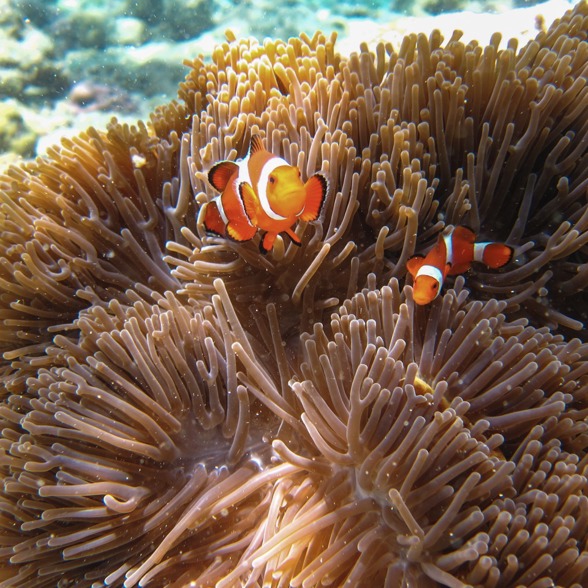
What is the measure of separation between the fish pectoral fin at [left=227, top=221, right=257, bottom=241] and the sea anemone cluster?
165 mm

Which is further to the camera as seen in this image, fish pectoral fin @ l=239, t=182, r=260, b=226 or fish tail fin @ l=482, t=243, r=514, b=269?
fish tail fin @ l=482, t=243, r=514, b=269

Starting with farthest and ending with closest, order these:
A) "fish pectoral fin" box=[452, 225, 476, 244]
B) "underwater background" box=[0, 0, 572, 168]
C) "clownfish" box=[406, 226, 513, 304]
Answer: "underwater background" box=[0, 0, 572, 168] → "fish pectoral fin" box=[452, 225, 476, 244] → "clownfish" box=[406, 226, 513, 304]

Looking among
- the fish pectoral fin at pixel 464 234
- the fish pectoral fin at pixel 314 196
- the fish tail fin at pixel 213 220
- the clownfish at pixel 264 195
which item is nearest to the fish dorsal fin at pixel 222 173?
the clownfish at pixel 264 195

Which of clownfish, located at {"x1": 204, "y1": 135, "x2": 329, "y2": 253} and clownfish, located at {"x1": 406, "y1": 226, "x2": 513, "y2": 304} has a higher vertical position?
clownfish, located at {"x1": 204, "y1": 135, "x2": 329, "y2": 253}

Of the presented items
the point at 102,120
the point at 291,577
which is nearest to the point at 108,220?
the point at 291,577

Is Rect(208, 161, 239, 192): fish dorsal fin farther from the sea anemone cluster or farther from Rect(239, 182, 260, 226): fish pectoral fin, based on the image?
the sea anemone cluster

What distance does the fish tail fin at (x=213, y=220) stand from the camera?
1826 mm

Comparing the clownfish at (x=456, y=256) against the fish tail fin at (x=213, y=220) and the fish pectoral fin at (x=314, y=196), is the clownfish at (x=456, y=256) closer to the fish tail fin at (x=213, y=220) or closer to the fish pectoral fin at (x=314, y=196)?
Result: the fish pectoral fin at (x=314, y=196)

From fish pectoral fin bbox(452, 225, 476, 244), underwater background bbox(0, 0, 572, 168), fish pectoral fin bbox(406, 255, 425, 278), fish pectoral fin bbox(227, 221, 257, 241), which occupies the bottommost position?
underwater background bbox(0, 0, 572, 168)

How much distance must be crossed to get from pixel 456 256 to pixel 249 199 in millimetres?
779

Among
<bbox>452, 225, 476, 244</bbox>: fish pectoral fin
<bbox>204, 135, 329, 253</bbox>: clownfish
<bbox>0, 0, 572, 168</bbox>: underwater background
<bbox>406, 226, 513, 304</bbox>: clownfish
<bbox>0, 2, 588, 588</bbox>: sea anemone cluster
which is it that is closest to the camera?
<bbox>0, 2, 588, 588</bbox>: sea anemone cluster

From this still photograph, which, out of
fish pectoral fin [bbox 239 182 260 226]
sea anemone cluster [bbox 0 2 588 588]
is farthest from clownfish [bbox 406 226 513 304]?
fish pectoral fin [bbox 239 182 260 226]

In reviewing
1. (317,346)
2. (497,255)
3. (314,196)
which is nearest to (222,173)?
(314,196)

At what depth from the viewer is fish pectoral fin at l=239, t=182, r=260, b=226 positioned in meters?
1.62
